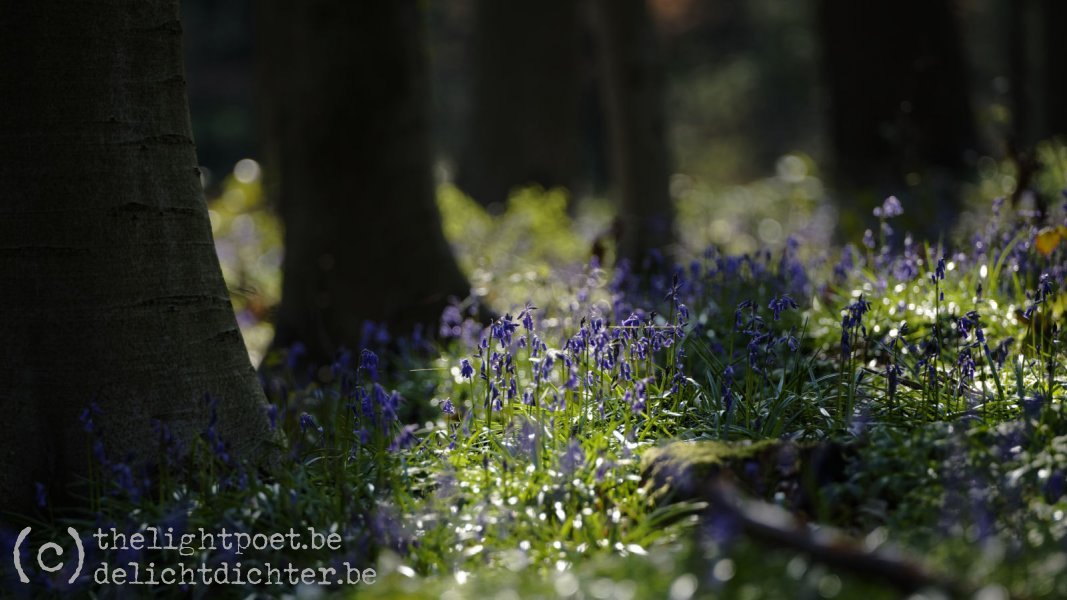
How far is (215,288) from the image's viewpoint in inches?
152

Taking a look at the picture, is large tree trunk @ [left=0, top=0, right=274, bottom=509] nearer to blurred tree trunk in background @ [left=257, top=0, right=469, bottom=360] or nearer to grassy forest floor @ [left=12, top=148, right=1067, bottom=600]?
grassy forest floor @ [left=12, top=148, right=1067, bottom=600]

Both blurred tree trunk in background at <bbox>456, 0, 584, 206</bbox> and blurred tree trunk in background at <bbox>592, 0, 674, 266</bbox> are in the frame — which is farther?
blurred tree trunk in background at <bbox>456, 0, 584, 206</bbox>

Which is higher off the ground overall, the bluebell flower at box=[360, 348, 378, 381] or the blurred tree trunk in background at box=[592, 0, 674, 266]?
the blurred tree trunk in background at box=[592, 0, 674, 266]

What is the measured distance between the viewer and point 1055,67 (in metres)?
13.4

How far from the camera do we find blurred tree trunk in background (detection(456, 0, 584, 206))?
1514cm

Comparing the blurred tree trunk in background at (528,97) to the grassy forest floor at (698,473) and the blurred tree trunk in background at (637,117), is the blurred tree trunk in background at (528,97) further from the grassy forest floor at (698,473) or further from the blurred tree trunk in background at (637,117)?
the grassy forest floor at (698,473)

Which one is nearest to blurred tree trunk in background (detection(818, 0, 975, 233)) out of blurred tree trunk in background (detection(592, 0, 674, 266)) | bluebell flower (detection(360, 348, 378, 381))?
blurred tree trunk in background (detection(592, 0, 674, 266))

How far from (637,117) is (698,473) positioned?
566cm

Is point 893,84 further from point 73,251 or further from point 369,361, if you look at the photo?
point 73,251

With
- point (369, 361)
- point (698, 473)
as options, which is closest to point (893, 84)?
point (369, 361)

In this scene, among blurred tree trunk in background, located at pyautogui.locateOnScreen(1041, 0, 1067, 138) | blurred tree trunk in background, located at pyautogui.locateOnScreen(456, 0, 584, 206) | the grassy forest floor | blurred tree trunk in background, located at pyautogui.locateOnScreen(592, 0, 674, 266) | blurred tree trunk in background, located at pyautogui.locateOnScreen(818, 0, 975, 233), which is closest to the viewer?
the grassy forest floor

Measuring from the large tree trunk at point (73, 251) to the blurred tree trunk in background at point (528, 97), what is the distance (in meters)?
11.5
